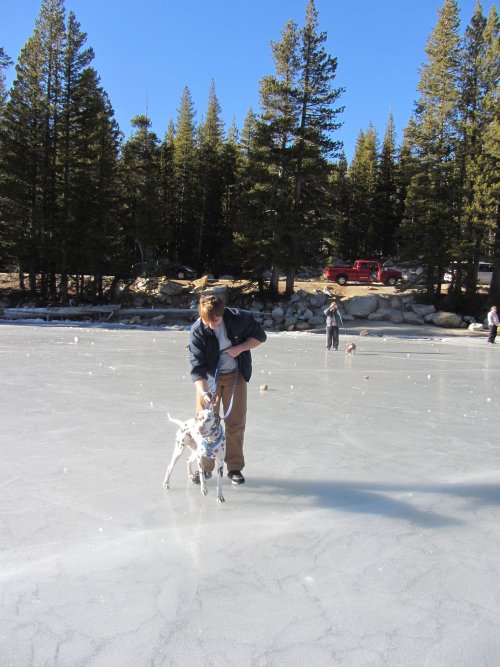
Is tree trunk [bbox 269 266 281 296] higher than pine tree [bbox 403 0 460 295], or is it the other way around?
pine tree [bbox 403 0 460 295]

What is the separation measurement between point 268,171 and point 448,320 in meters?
12.1

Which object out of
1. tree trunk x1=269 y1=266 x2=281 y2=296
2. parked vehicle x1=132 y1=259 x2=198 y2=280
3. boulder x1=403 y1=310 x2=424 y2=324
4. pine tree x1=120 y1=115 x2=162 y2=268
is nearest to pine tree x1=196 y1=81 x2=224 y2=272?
parked vehicle x1=132 y1=259 x2=198 y2=280

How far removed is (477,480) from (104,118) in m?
32.7

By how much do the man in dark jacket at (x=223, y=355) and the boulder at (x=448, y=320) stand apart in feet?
78.1

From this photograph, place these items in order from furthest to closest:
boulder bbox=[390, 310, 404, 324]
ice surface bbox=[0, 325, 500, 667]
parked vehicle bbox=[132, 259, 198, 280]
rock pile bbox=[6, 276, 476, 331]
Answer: parked vehicle bbox=[132, 259, 198, 280]
boulder bbox=[390, 310, 404, 324]
rock pile bbox=[6, 276, 476, 331]
ice surface bbox=[0, 325, 500, 667]

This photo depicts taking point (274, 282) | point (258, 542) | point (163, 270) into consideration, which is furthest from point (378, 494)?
point (163, 270)

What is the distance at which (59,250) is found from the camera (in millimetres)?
31422

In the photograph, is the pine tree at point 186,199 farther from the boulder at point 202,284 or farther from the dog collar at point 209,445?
the dog collar at point 209,445

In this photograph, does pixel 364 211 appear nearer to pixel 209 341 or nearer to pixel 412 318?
pixel 412 318

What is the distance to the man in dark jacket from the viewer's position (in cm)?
425

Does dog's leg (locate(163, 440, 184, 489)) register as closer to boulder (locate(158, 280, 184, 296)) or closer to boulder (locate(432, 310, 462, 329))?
boulder (locate(432, 310, 462, 329))

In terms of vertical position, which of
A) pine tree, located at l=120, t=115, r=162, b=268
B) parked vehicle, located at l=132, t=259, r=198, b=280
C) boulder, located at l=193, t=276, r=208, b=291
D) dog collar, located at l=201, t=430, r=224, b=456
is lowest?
dog collar, located at l=201, t=430, r=224, b=456

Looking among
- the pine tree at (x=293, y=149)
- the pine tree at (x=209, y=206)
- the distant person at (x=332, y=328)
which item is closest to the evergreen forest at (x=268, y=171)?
the pine tree at (x=293, y=149)

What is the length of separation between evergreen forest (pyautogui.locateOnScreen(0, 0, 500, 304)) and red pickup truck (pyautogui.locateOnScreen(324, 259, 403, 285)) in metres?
5.27
